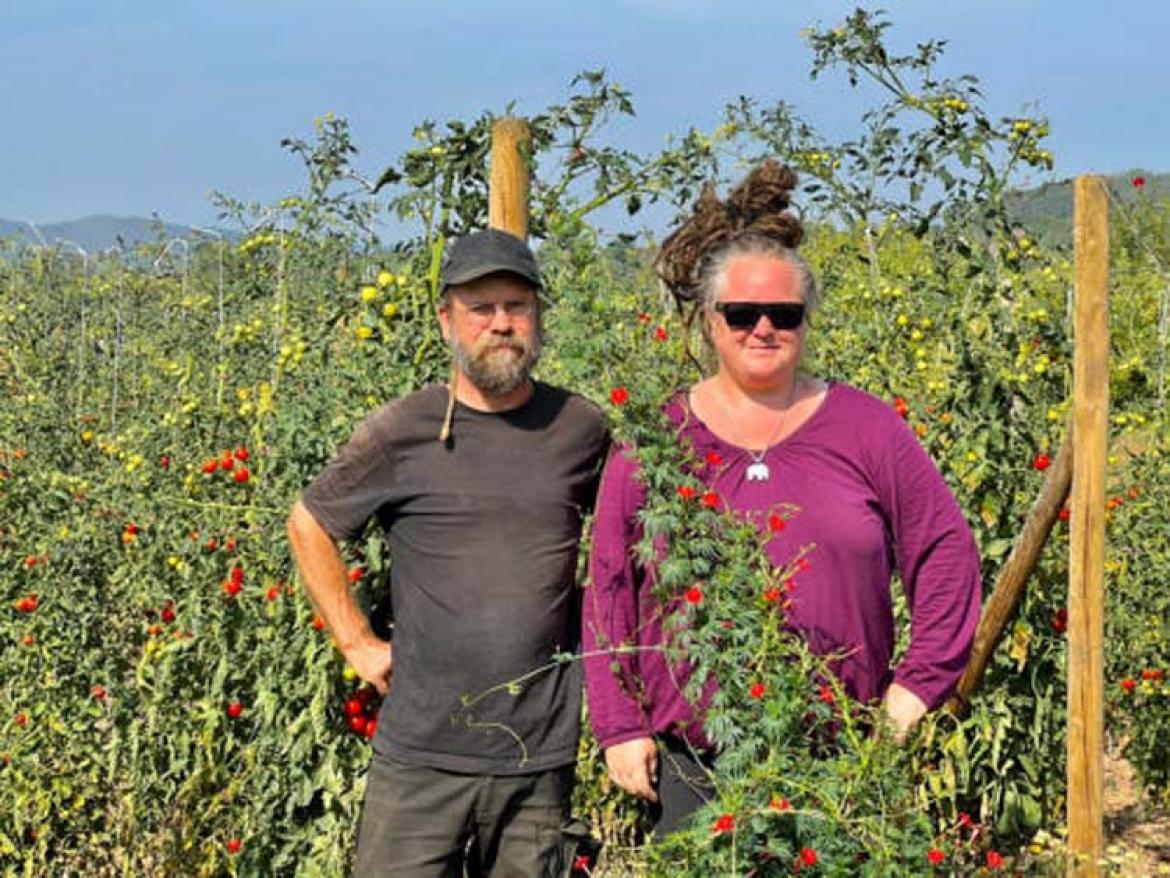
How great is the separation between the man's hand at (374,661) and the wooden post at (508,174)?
87 centimetres

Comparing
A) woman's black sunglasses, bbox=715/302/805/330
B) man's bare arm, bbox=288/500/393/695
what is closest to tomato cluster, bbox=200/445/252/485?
man's bare arm, bbox=288/500/393/695

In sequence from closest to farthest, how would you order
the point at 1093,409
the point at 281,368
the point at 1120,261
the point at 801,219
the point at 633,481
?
1. the point at 633,481
2. the point at 801,219
3. the point at 1093,409
4. the point at 281,368
5. the point at 1120,261

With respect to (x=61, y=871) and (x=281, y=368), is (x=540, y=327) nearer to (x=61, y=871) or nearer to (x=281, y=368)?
(x=281, y=368)

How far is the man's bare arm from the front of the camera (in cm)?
283

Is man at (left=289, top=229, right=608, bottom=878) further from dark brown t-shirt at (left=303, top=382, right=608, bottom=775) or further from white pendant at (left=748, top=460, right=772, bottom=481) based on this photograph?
white pendant at (left=748, top=460, right=772, bottom=481)

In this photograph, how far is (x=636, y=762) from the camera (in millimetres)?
2463

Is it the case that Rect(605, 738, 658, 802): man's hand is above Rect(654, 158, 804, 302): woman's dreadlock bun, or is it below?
below

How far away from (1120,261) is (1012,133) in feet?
44.3

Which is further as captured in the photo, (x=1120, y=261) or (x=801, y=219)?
(x=1120, y=261)

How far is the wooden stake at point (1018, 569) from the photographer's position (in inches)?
115

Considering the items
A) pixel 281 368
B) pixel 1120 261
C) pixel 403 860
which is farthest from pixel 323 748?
pixel 1120 261

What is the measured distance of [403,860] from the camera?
2734 millimetres

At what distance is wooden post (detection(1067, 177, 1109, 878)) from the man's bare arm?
125cm

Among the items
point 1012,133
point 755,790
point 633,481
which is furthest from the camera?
point 1012,133
